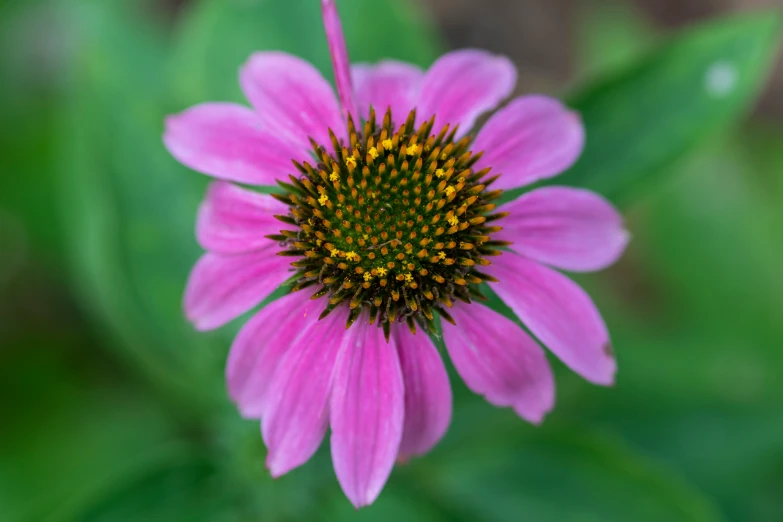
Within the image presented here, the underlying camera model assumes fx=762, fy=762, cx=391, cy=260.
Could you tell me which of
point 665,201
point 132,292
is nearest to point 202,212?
point 132,292

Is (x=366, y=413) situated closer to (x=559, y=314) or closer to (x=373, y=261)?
(x=373, y=261)

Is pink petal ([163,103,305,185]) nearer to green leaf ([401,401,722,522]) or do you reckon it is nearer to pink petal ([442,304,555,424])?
pink petal ([442,304,555,424])

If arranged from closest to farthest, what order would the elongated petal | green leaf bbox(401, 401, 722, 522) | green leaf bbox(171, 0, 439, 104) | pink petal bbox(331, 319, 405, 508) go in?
pink petal bbox(331, 319, 405, 508)
the elongated petal
green leaf bbox(401, 401, 722, 522)
green leaf bbox(171, 0, 439, 104)

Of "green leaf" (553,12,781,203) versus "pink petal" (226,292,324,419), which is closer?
"pink petal" (226,292,324,419)

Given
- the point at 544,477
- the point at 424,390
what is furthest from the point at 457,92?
the point at 544,477

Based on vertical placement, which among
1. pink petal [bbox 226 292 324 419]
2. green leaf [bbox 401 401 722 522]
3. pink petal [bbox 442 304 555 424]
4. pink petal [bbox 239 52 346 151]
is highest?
pink petal [bbox 239 52 346 151]

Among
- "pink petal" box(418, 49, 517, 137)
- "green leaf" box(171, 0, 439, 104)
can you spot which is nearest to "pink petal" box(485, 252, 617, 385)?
"pink petal" box(418, 49, 517, 137)

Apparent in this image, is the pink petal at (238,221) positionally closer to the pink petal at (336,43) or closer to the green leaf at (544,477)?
the pink petal at (336,43)

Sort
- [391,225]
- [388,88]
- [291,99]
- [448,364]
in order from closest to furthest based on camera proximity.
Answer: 1. [391,225]
2. [291,99]
3. [388,88]
4. [448,364]
